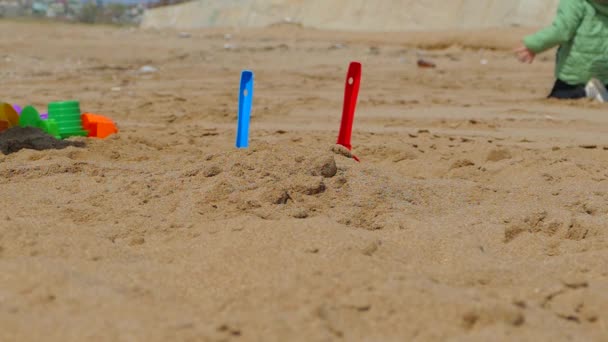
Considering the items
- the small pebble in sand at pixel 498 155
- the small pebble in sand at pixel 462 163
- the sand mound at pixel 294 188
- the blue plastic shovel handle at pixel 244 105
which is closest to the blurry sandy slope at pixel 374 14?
the small pebble in sand at pixel 498 155

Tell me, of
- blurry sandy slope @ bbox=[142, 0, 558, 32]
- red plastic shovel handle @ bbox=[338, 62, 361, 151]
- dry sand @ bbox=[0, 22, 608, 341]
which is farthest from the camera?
blurry sandy slope @ bbox=[142, 0, 558, 32]

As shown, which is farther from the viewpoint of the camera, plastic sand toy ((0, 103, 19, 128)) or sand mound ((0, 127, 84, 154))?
plastic sand toy ((0, 103, 19, 128))

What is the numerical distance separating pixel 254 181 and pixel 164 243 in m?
0.49

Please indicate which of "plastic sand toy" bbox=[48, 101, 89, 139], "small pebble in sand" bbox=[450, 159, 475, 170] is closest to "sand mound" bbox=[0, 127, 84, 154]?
"plastic sand toy" bbox=[48, 101, 89, 139]

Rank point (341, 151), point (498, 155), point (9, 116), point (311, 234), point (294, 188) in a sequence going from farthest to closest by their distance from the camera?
1. point (9, 116)
2. point (498, 155)
3. point (341, 151)
4. point (294, 188)
5. point (311, 234)

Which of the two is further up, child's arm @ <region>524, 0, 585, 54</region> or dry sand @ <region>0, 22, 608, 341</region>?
child's arm @ <region>524, 0, 585, 54</region>

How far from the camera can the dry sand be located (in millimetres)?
1576

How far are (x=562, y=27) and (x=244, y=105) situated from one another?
3.16 metres

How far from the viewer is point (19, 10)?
39125mm

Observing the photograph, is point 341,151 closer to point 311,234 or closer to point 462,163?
point 462,163

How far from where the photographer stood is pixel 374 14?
1825cm

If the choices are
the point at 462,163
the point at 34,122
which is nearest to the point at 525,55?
the point at 462,163

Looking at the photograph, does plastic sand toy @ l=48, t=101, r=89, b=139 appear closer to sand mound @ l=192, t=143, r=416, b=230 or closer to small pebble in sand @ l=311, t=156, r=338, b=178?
sand mound @ l=192, t=143, r=416, b=230

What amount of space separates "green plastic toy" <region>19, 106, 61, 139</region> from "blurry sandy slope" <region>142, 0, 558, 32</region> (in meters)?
12.7
